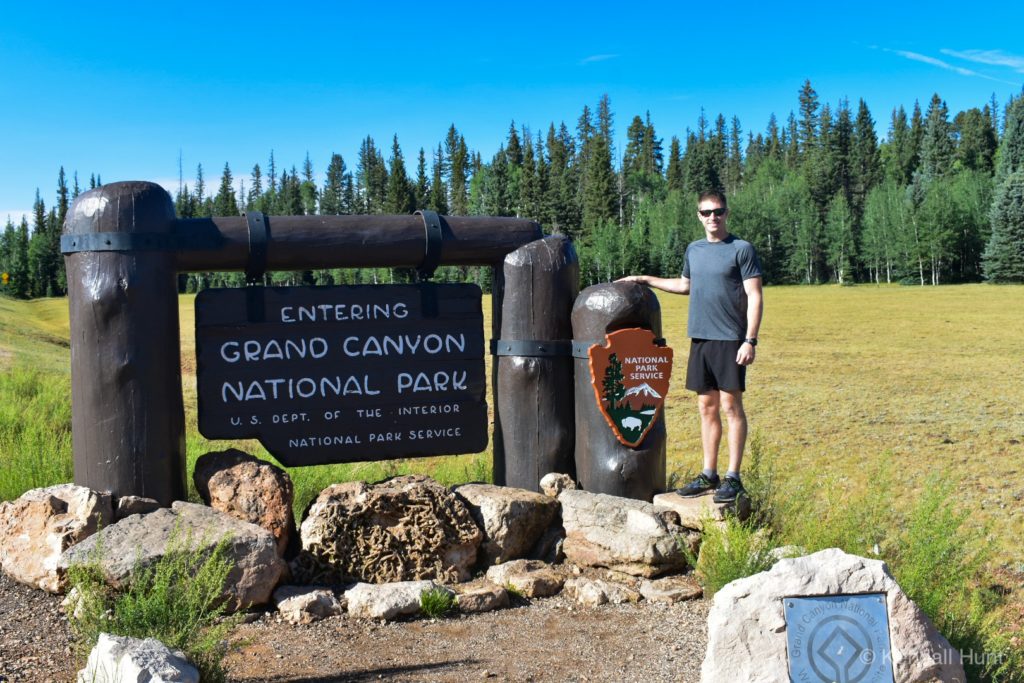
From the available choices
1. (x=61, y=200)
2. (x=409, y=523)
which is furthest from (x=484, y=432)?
(x=61, y=200)

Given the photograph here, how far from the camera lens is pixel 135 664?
10.0ft

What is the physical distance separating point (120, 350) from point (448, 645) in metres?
2.49

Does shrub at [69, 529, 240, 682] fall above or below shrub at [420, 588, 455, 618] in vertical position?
above

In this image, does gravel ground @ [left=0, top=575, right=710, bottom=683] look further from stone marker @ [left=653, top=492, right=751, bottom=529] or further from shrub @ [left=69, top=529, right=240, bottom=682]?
stone marker @ [left=653, top=492, right=751, bottom=529]

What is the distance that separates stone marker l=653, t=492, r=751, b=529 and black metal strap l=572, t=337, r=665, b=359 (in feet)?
3.20

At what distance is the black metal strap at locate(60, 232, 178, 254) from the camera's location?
5.14 metres

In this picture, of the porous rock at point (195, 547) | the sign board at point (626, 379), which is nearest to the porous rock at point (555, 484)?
the sign board at point (626, 379)

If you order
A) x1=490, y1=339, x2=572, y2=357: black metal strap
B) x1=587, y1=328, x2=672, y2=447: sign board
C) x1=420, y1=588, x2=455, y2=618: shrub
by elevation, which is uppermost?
x1=490, y1=339, x2=572, y2=357: black metal strap

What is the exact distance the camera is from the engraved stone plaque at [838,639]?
11.0ft

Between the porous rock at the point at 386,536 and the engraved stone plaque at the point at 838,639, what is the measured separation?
232cm

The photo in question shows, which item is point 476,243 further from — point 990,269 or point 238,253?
point 990,269

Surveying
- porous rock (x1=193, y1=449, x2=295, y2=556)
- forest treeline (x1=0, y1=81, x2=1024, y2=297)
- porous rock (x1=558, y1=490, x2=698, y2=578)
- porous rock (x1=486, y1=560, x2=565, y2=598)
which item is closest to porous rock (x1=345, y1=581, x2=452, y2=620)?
porous rock (x1=486, y1=560, x2=565, y2=598)

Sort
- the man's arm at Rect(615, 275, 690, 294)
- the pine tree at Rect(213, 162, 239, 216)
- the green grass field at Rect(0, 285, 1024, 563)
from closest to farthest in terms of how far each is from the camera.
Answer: the man's arm at Rect(615, 275, 690, 294), the green grass field at Rect(0, 285, 1024, 563), the pine tree at Rect(213, 162, 239, 216)

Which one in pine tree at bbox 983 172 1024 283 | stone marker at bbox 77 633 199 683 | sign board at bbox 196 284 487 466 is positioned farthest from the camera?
pine tree at bbox 983 172 1024 283
